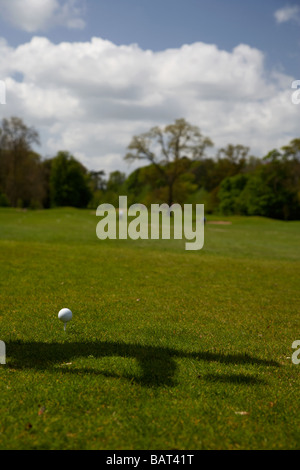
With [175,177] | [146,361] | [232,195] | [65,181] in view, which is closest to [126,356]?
[146,361]

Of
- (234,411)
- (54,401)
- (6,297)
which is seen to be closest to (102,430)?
(54,401)

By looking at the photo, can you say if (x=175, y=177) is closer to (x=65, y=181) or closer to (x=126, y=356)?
(x=65, y=181)

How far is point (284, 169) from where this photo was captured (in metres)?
74.0

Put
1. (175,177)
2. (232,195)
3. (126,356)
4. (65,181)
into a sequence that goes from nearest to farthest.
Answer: (126,356)
(175,177)
(232,195)
(65,181)

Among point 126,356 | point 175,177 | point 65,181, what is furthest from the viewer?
point 65,181

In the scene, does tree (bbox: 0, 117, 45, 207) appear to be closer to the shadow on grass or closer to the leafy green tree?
the leafy green tree

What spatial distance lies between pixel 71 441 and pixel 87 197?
3649 inches

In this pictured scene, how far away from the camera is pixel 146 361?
6.44 meters

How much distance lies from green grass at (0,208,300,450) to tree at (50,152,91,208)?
78093 millimetres

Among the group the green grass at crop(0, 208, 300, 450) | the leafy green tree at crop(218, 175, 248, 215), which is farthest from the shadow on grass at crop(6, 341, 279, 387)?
the leafy green tree at crop(218, 175, 248, 215)

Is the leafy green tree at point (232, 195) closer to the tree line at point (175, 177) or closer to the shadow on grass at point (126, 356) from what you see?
the tree line at point (175, 177)

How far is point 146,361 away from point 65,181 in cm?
8722

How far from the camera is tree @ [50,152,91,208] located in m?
89.9

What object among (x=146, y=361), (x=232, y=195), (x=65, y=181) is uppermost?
(x=65, y=181)
